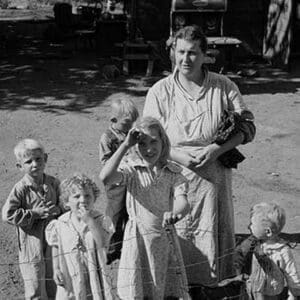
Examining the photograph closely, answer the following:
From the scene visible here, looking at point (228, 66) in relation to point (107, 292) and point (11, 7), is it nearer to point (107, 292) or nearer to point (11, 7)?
point (107, 292)

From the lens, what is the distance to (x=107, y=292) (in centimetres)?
401

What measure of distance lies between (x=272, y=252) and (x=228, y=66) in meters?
9.98

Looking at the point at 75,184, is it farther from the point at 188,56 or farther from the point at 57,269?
the point at 188,56

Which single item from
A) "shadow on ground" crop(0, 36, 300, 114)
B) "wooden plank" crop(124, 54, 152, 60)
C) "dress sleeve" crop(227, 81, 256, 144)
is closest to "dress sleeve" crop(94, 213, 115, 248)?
"dress sleeve" crop(227, 81, 256, 144)

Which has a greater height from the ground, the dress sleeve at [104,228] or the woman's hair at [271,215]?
the woman's hair at [271,215]

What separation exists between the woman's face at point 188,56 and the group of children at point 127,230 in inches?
23.1

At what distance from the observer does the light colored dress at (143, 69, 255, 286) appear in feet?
14.7

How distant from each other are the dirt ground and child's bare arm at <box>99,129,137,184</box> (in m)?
1.38

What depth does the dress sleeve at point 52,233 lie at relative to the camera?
4.06m

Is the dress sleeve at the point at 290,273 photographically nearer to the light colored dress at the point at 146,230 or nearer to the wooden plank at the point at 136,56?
the light colored dress at the point at 146,230

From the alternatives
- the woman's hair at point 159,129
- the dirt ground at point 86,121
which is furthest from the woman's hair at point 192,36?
the dirt ground at point 86,121

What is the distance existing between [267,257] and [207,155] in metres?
0.79

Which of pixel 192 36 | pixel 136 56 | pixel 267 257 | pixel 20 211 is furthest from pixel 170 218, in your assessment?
pixel 136 56

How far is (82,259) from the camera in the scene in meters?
3.99
